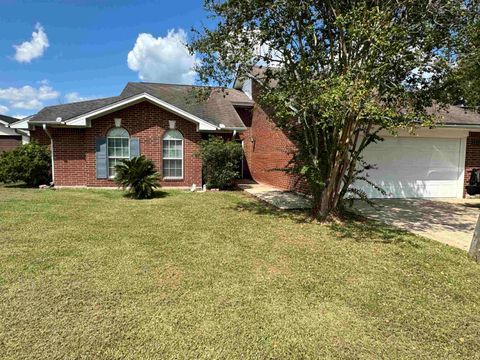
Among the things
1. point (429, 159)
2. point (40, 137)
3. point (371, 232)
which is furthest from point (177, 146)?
point (429, 159)

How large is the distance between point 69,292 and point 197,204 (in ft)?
19.5

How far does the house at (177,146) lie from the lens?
11.7 m

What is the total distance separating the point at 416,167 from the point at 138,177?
32.3 ft

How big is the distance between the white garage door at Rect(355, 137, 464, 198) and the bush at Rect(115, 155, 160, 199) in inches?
283

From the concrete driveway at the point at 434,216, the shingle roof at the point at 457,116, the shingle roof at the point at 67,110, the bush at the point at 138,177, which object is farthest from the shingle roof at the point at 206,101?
the shingle roof at the point at 457,116

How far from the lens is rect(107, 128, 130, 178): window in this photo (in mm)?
12477

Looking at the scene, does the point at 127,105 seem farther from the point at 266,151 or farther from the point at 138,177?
the point at 266,151

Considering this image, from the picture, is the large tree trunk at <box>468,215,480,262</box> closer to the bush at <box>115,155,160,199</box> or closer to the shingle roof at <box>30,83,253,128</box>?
the shingle roof at <box>30,83,253,128</box>

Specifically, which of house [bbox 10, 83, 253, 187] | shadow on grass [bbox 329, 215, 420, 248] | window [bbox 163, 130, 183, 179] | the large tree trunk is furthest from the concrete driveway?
window [bbox 163, 130, 183, 179]

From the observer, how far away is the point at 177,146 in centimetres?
1303

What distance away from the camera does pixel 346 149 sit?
736 cm

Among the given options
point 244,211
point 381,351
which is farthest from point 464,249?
point 244,211

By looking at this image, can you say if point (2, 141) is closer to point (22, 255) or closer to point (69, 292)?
point (22, 255)

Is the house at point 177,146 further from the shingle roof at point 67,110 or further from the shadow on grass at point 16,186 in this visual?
the shadow on grass at point 16,186
